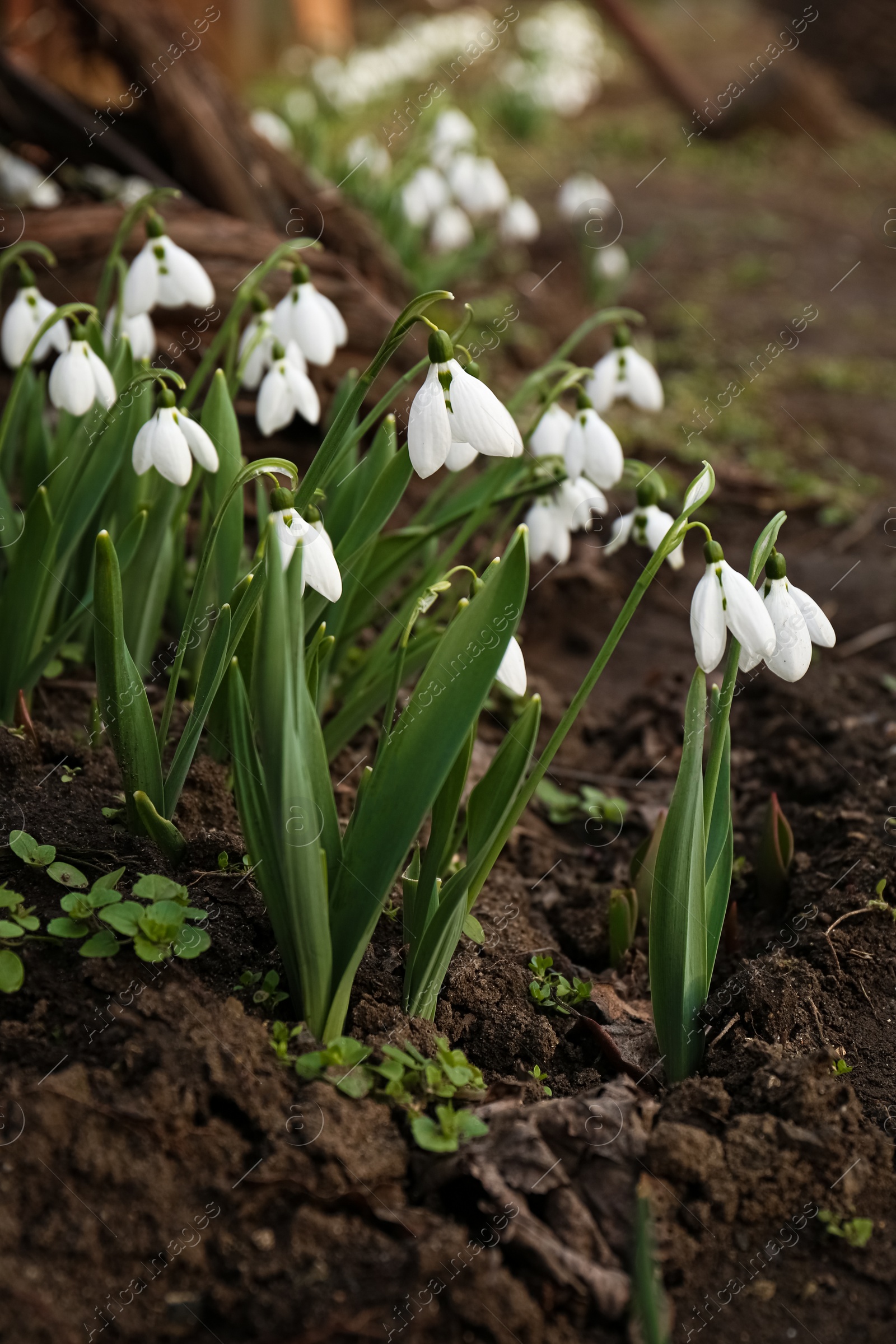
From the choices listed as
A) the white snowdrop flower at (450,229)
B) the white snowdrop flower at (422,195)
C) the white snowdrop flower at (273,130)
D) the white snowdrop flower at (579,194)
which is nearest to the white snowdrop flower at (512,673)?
the white snowdrop flower at (273,130)

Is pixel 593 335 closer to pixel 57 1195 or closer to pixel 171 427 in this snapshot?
pixel 171 427

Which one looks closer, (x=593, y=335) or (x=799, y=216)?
(x=593, y=335)

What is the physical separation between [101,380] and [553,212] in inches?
237

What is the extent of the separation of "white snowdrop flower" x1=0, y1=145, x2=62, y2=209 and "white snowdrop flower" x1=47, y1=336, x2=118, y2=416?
2233 millimetres

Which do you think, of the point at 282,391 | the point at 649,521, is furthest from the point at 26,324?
the point at 649,521

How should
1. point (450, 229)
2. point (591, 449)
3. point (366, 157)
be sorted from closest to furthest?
point (591, 449) < point (450, 229) < point (366, 157)

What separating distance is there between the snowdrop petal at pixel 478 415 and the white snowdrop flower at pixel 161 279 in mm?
844

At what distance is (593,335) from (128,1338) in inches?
179

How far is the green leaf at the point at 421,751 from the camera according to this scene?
142cm

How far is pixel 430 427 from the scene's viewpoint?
1.53 meters

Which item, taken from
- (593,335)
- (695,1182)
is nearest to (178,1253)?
(695,1182)

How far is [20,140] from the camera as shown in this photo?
389 centimetres

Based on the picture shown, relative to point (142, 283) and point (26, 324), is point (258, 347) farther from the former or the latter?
point (26, 324)

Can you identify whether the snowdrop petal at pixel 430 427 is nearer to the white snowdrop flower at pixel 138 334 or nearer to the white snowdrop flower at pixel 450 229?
the white snowdrop flower at pixel 138 334
